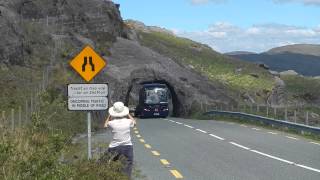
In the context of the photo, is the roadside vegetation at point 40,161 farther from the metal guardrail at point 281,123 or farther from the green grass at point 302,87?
the green grass at point 302,87

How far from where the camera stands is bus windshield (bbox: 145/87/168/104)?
56750mm

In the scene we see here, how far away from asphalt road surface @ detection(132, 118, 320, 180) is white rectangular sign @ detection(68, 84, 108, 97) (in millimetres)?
2103

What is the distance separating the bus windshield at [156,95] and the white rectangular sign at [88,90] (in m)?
42.5

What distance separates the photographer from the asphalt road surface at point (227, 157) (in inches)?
537

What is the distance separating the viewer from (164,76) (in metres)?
58.1

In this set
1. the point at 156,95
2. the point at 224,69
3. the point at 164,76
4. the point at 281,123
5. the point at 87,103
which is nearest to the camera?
the point at 87,103

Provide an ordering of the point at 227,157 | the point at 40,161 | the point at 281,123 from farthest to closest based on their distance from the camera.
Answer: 1. the point at 281,123
2. the point at 227,157
3. the point at 40,161

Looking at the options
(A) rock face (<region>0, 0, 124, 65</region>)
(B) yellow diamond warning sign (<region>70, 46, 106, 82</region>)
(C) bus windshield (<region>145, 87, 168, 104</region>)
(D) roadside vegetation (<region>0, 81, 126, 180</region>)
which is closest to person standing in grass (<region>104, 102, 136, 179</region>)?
(D) roadside vegetation (<region>0, 81, 126, 180</region>)

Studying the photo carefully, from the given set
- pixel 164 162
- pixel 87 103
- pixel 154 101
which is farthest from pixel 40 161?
pixel 154 101

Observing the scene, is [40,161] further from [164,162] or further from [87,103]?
[164,162]

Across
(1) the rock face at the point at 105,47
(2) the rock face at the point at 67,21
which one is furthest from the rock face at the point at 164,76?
(2) the rock face at the point at 67,21

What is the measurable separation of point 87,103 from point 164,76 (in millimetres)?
44116

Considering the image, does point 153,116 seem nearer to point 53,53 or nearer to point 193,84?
point 193,84

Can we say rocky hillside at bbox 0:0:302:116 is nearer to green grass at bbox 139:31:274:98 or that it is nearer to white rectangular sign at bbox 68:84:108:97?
green grass at bbox 139:31:274:98
